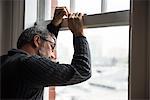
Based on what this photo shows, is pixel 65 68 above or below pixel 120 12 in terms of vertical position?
below

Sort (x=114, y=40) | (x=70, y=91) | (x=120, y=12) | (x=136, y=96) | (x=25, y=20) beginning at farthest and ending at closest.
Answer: (x=25, y=20), (x=70, y=91), (x=114, y=40), (x=120, y=12), (x=136, y=96)

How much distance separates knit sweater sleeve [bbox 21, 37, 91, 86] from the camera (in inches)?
45.2

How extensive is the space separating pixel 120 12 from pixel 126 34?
11cm

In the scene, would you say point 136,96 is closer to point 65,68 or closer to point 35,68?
point 65,68

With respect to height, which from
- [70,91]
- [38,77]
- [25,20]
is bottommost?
[70,91]

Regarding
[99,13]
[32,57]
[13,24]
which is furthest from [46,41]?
[13,24]

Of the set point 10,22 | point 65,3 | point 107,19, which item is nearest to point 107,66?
point 107,19

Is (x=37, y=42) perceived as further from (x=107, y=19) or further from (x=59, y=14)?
(x=107, y=19)

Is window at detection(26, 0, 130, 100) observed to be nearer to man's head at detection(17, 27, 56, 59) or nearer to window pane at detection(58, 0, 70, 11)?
window pane at detection(58, 0, 70, 11)

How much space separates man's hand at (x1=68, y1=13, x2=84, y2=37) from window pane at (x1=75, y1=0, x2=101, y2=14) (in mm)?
95

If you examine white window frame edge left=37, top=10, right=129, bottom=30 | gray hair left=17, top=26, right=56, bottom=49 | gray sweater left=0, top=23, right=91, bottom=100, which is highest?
white window frame edge left=37, top=10, right=129, bottom=30

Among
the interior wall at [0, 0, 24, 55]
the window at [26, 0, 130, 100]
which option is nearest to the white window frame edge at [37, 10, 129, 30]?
the window at [26, 0, 130, 100]

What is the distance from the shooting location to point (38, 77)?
1.16m

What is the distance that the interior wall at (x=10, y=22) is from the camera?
1637 mm
